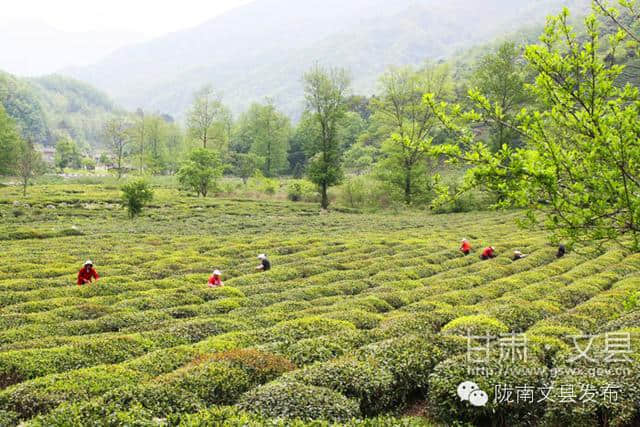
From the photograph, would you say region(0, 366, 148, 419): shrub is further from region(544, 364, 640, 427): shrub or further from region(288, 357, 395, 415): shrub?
region(544, 364, 640, 427): shrub

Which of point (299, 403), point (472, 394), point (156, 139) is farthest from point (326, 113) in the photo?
point (156, 139)

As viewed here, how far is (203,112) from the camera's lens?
84.7 meters

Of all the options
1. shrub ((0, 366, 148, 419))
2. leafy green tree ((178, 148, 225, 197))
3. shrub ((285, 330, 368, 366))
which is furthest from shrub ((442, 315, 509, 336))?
leafy green tree ((178, 148, 225, 197))

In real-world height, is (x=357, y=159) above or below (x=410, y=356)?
above

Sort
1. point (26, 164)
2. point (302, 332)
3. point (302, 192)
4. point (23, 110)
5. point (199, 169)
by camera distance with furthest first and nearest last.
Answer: point (23, 110) → point (302, 192) → point (199, 169) → point (26, 164) → point (302, 332)

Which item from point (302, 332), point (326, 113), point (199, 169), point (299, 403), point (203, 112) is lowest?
point (302, 332)

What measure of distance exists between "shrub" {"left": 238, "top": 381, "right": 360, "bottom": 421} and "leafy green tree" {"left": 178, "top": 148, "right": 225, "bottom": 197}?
205 feet

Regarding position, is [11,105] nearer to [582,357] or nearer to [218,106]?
[218,106]

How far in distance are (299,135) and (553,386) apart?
11239cm

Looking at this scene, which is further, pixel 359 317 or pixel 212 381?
pixel 359 317

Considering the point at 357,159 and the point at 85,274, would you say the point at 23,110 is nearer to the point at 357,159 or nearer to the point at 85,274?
the point at 357,159

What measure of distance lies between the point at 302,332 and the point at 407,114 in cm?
5829

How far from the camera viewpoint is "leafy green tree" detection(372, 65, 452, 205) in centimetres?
5981

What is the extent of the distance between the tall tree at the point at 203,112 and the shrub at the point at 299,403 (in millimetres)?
79064
